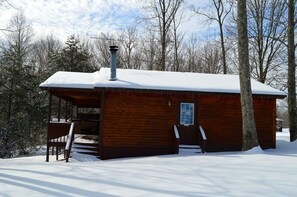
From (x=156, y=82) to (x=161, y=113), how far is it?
4.27 feet

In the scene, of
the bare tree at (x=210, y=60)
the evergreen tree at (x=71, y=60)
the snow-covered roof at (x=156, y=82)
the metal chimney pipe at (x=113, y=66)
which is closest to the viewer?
the snow-covered roof at (x=156, y=82)

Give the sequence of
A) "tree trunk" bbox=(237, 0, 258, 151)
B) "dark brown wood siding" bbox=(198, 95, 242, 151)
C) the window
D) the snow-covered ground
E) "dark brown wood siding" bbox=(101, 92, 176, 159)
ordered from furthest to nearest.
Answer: "dark brown wood siding" bbox=(198, 95, 242, 151)
the window
"dark brown wood siding" bbox=(101, 92, 176, 159)
"tree trunk" bbox=(237, 0, 258, 151)
the snow-covered ground

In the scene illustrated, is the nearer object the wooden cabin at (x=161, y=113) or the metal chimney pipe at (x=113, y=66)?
the wooden cabin at (x=161, y=113)

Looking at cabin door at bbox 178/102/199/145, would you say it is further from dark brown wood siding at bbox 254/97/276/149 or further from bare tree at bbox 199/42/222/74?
bare tree at bbox 199/42/222/74

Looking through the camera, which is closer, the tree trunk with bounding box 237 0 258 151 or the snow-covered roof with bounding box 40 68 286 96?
the tree trunk with bounding box 237 0 258 151

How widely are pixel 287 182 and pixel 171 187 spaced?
2.34 m

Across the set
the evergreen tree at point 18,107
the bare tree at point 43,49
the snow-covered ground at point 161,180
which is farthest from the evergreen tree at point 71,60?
the snow-covered ground at point 161,180

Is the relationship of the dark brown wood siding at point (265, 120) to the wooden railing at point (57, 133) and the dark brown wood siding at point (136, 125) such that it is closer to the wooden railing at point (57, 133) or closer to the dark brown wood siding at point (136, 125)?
the dark brown wood siding at point (136, 125)

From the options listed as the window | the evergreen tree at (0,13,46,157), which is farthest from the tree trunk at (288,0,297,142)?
the evergreen tree at (0,13,46,157)

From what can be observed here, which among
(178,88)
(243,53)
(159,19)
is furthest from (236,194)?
(159,19)

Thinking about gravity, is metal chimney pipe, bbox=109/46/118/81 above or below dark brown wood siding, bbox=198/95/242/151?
above

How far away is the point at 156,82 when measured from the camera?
1432cm

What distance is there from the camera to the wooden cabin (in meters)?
13.6

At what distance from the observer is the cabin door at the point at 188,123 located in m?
14.4
